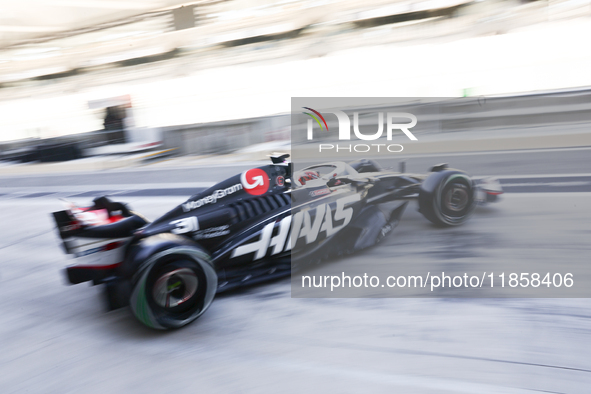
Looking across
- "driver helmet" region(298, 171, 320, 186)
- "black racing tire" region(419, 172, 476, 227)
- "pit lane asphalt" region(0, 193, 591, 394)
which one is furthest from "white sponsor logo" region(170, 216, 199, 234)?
"black racing tire" region(419, 172, 476, 227)

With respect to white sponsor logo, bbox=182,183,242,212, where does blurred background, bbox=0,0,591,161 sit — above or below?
above

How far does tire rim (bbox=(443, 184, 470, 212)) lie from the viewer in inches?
124

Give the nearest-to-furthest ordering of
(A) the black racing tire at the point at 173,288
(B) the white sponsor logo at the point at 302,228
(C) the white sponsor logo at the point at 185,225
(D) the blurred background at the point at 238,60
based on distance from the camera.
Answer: (A) the black racing tire at the point at 173,288 → (C) the white sponsor logo at the point at 185,225 → (B) the white sponsor logo at the point at 302,228 → (D) the blurred background at the point at 238,60

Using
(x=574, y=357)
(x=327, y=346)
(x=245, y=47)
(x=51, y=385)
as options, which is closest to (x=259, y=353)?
(x=327, y=346)

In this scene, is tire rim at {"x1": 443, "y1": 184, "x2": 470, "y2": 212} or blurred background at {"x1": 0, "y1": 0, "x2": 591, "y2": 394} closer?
blurred background at {"x1": 0, "y1": 0, "x2": 591, "y2": 394}

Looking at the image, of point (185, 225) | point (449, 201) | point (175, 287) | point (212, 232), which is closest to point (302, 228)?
point (212, 232)

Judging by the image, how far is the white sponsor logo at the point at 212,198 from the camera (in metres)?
2.42

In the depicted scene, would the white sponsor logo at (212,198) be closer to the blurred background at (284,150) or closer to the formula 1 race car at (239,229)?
the formula 1 race car at (239,229)

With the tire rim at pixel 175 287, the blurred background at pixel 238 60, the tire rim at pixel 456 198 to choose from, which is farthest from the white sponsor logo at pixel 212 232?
the blurred background at pixel 238 60

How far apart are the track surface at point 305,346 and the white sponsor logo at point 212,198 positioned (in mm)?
616

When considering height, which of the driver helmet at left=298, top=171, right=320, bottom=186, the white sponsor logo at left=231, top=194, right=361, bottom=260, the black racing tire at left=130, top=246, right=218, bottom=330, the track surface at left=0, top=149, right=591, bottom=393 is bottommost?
the track surface at left=0, top=149, right=591, bottom=393

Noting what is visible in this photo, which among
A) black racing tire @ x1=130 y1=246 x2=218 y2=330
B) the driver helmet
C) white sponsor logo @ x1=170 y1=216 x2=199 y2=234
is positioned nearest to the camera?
black racing tire @ x1=130 y1=246 x2=218 y2=330

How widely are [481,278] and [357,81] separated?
21.6 feet

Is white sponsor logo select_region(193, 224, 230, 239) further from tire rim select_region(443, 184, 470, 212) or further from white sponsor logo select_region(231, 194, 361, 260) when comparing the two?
tire rim select_region(443, 184, 470, 212)
